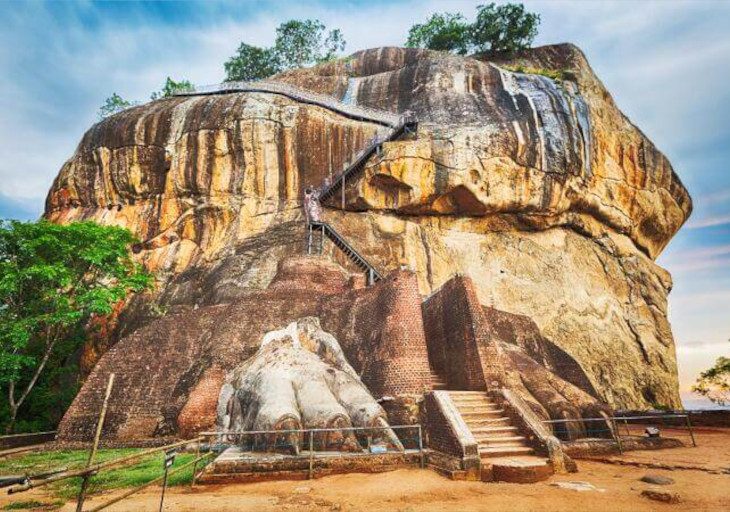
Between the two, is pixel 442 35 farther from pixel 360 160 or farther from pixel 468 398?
pixel 468 398

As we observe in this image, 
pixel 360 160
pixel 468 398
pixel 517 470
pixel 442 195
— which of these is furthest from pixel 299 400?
pixel 442 195

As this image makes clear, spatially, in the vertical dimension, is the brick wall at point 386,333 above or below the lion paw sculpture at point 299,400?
above

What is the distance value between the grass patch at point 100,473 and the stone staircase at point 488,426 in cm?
501

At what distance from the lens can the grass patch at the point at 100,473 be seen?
6.91 metres

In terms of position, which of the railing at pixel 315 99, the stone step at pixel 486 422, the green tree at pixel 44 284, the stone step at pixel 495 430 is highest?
the railing at pixel 315 99

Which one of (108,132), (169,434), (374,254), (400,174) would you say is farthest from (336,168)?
(169,434)

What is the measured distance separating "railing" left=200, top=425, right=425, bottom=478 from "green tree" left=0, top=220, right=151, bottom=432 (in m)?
10.8

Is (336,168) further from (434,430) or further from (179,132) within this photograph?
(434,430)

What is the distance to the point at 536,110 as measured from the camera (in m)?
25.8

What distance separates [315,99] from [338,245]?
11.6 m

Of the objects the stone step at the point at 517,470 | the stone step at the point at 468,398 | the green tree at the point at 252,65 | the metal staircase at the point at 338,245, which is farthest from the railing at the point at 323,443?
the green tree at the point at 252,65

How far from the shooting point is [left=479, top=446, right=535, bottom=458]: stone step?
7.44 m

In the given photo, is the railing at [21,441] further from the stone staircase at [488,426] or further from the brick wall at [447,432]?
the stone staircase at [488,426]

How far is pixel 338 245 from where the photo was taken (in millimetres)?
21266
